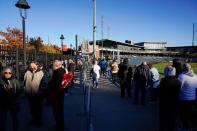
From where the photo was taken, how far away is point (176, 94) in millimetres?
6621

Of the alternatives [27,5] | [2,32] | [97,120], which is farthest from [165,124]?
[2,32]

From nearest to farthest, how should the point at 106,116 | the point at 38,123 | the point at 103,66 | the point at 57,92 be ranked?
the point at 57,92, the point at 38,123, the point at 106,116, the point at 103,66

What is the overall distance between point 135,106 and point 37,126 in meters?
4.57

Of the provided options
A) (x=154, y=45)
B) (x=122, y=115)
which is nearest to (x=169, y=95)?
(x=122, y=115)

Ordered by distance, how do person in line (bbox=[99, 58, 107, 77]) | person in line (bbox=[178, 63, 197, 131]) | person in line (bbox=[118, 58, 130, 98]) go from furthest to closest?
person in line (bbox=[99, 58, 107, 77]) → person in line (bbox=[118, 58, 130, 98]) → person in line (bbox=[178, 63, 197, 131])

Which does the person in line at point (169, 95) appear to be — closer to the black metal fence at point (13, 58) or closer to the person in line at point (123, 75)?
the black metal fence at point (13, 58)

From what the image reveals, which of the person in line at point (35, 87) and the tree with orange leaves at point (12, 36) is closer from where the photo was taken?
the person in line at point (35, 87)

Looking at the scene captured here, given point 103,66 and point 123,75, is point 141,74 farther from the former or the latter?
point 103,66

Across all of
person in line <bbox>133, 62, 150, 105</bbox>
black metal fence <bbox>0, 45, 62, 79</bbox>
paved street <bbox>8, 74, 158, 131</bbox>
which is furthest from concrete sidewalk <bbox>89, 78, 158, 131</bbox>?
black metal fence <bbox>0, 45, 62, 79</bbox>

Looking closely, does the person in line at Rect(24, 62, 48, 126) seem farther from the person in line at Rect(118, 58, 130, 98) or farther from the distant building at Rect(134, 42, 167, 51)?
the distant building at Rect(134, 42, 167, 51)

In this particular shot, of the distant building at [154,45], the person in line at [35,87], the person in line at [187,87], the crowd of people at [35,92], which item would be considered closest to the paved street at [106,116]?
the person in line at [35,87]

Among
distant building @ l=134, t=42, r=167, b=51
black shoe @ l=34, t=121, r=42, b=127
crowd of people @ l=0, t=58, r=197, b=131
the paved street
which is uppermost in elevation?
distant building @ l=134, t=42, r=167, b=51

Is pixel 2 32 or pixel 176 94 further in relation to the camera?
pixel 2 32

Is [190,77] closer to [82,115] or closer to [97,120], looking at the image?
[97,120]
